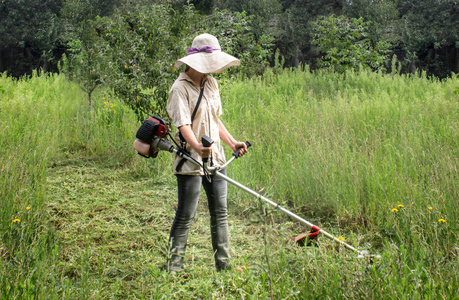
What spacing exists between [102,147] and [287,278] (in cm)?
505

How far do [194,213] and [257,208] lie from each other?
78cm

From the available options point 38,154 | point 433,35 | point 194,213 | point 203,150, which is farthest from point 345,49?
point 203,150

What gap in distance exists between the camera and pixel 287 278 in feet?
8.10

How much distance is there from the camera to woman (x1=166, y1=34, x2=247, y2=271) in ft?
9.14

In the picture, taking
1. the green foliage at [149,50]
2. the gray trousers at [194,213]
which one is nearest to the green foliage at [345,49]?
the green foliage at [149,50]

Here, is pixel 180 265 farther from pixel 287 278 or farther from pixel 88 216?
pixel 88 216

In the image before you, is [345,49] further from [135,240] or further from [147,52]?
[135,240]

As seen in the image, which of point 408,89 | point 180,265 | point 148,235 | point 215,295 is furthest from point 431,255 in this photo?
point 408,89

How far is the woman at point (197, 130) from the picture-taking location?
9.14 feet

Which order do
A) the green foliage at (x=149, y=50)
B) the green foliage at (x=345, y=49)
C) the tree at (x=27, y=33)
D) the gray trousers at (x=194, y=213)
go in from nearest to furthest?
the gray trousers at (x=194, y=213) → the green foliage at (x=149, y=50) → the green foliage at (x=345, y=49) → the tree at (x=27, y=33)

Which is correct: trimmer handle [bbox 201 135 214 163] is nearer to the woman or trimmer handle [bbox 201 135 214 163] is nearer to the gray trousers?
the woman

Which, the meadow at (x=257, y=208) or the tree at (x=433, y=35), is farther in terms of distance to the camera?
the tree at (x=433, y=35)

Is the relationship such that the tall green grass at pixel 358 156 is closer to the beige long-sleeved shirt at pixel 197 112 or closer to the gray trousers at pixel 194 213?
the gray trousers at pixel 194 213

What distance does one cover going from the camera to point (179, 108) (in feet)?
9.00
